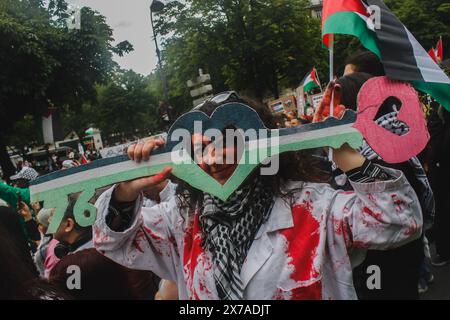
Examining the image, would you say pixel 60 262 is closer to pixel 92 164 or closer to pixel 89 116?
pixel 92 164

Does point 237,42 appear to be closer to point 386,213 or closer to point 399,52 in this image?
A: point 399,52

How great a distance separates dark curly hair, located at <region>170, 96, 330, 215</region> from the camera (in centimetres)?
149

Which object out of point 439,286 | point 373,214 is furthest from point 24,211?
point 439,286

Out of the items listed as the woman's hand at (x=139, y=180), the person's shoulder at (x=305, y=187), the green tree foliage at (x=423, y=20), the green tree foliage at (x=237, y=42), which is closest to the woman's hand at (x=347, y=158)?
the person's shoulder at (x=305, y=187)

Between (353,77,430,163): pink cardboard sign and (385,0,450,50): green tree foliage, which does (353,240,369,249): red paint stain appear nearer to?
(353,77,430,163): pink cardboard sign

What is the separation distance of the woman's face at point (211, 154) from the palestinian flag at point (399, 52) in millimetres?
602

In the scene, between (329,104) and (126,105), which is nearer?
(329,104)

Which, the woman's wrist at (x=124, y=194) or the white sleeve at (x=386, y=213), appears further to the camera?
the woman's wrist at (x=124, y=194)

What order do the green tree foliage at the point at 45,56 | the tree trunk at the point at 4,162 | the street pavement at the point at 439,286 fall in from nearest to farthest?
the street pavement at the point at 439,286 < the green tree foliage at the point at 45,56 < the tree trunk at the point at 4,162

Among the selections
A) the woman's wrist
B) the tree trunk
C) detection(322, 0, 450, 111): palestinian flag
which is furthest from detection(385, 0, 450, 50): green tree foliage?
the woman's wrist

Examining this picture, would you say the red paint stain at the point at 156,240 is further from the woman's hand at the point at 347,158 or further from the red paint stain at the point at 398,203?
the red paint stain at the point at 398,203

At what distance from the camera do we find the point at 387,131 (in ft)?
4.27

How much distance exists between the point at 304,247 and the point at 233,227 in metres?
0.24

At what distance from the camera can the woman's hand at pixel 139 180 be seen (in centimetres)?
136
